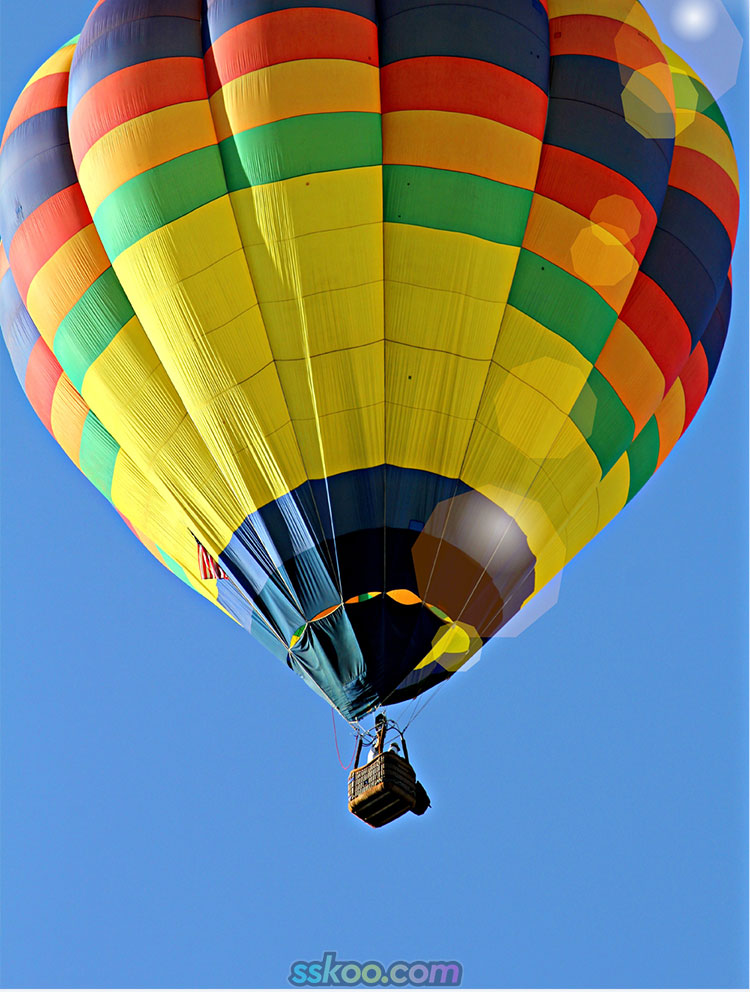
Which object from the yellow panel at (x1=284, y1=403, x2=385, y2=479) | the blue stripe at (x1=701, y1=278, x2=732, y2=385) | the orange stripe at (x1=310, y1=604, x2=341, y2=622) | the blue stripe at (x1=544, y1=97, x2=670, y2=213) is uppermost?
the blue stripe at (x1=701, y1=278, x2=732, y2=385)

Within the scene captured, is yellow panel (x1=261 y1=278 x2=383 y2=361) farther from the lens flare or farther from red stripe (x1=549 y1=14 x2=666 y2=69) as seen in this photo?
the lens flare

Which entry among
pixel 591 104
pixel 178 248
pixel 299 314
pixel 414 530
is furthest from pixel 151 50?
pixel 414 530

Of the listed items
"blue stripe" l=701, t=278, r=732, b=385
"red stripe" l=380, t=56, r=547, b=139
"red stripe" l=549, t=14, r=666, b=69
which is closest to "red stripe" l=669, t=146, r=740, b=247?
"blue stripe" l=701, t=278, r=732, b=385

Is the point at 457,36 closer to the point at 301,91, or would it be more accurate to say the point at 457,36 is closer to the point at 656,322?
the point at 301,91

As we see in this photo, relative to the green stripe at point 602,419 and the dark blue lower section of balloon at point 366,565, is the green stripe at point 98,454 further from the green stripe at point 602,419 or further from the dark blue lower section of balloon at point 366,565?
the green stripe at point 602,419

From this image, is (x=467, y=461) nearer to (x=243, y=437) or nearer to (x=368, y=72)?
(x=243, y=437)

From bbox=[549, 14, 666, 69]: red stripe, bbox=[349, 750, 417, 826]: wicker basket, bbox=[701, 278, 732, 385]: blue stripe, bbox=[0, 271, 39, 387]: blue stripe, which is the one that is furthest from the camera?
bbox=[701, 278, 732, 385]: blue stripe
